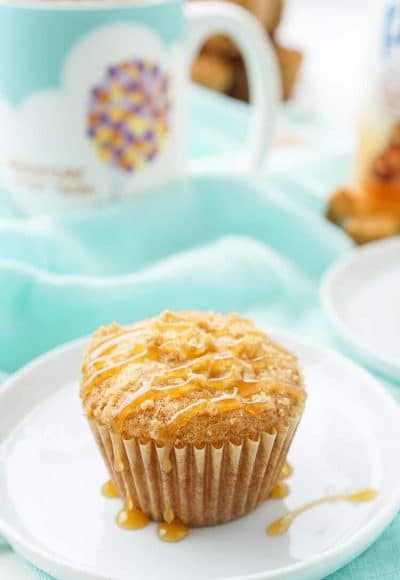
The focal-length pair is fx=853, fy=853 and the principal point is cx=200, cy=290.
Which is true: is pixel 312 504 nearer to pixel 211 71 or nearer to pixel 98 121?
pixel 98 121

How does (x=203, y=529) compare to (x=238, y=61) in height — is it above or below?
below

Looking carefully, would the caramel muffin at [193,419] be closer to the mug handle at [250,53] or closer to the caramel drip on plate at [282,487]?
the caramel drip on plate at [282,487]

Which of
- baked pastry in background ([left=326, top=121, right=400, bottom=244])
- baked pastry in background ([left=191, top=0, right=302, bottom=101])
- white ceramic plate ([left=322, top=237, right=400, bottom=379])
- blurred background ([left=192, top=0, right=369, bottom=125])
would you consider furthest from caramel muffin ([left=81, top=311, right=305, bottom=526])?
baked pastry in background ([left=191, top=0, right=302, bottom=101])

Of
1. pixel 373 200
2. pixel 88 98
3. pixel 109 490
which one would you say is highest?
pixel 88 98

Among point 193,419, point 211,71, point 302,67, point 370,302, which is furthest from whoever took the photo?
point 302,67

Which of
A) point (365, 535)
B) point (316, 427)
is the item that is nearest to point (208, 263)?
point (316, 427)

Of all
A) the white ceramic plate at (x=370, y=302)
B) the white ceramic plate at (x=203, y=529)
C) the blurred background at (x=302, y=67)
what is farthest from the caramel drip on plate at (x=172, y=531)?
the blurred background at (x=302, y=67)

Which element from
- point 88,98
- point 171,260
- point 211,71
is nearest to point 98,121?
point 88,98

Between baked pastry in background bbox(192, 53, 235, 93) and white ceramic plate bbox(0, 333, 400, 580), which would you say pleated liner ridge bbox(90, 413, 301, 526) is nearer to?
white ceramic plate bbox(0, 333, 400, 580)
